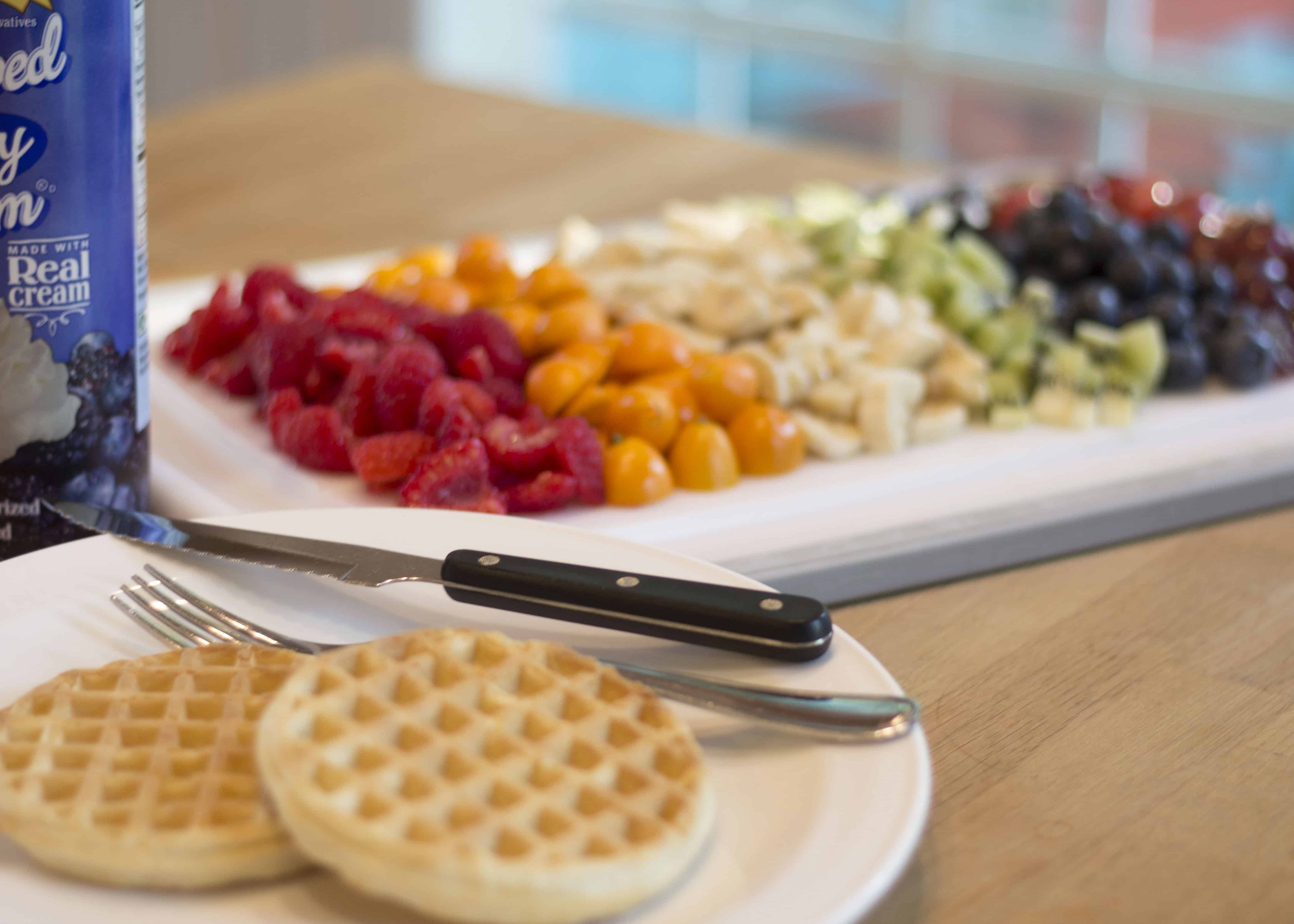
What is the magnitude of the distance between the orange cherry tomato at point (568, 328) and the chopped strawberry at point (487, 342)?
0.22 feet

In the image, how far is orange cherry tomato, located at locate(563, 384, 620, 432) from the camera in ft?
4.82

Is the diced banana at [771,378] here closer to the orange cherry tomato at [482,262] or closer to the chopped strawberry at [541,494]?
the chopped strawberry at [541,494]

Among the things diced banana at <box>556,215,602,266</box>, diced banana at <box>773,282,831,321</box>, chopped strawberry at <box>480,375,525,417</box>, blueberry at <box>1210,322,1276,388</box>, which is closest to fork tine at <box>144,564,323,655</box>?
chopped strawberry at <box>480,375,525,417</box>

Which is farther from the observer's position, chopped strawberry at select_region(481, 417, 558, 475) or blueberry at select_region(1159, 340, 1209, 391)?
blueberry at select_region(1159, 340, 1209, 391)

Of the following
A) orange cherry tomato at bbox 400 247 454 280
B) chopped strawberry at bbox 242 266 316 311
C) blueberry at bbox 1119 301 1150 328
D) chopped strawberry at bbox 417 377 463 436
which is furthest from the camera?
orange cherry tomato at bbox 400 247 454 280

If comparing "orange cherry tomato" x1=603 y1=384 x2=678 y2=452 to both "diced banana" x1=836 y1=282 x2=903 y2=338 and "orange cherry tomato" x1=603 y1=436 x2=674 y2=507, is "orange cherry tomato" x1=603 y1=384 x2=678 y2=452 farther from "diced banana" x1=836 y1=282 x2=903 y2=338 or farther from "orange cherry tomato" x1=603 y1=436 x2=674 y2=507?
"diced banana" x1=836 y1=282 x2=903 y2=338

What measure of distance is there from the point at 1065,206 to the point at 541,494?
109 cm

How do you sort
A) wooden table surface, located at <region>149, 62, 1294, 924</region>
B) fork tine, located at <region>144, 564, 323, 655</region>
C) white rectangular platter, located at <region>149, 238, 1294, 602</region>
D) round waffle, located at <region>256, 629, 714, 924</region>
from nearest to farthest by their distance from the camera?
round waffle, located at <region>256, 629, 714, 924</region> → wooden table surface, located at <region>149, 62, 1294, 924</region> → fork tine, located at <region>144, 564, 323, 655</region> → white rectangular platter, located at <region>149, 238, 1294, 602</region>

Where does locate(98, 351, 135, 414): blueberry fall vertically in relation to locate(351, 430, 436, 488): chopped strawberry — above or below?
above

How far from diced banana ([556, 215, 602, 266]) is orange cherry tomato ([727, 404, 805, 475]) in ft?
1.92

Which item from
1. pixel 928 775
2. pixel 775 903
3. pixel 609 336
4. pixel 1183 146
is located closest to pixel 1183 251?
pixel 609 336

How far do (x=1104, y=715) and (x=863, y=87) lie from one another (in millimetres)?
6173

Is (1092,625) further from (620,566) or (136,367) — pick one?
(136,367)

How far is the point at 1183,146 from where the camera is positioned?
19.1ft
